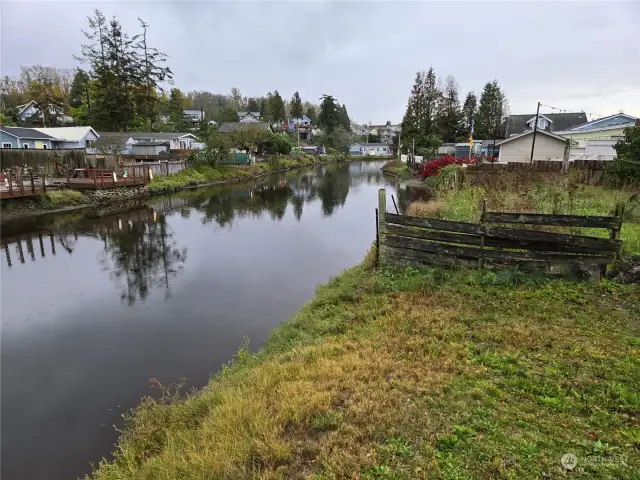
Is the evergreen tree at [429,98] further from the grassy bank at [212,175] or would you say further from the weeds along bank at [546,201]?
the weeds along bank at [546,201]

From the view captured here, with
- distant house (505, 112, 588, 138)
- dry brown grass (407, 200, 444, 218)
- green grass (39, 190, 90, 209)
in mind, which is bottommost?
green grass (39, 190, 90, 209)

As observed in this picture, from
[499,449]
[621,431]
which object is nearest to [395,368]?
[499,449]

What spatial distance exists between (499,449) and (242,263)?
1089cm

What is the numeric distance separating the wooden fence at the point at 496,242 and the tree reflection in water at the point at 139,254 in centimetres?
642

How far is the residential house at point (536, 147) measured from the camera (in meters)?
29.5

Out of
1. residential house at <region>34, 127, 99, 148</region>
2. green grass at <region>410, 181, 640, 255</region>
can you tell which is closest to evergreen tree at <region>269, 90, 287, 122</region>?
residential house at <region>34, 127, 99, 148</region>

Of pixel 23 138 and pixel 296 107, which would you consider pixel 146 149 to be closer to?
pixel 23 138

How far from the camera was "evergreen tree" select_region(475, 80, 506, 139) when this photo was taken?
60.0 metres

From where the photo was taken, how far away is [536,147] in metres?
30.3

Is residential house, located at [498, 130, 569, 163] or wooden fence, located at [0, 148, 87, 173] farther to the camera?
residential house, located at [498, 130, 569, 163]

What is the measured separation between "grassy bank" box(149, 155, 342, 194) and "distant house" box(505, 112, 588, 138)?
30126 millimetres

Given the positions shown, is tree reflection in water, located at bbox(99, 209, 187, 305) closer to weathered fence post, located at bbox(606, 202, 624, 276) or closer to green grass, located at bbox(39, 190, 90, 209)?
green grass, located at bbox(39, 190, 90, 209)

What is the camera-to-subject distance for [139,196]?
90.9ft

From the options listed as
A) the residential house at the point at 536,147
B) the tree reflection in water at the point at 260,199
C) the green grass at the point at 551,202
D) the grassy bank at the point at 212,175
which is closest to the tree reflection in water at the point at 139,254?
the tree reflection in water at the point at 260,199
